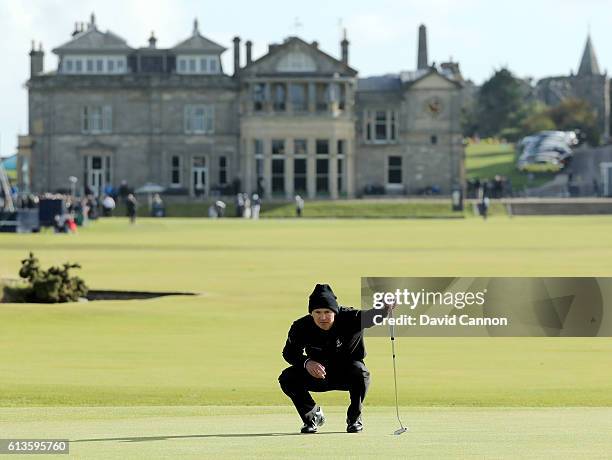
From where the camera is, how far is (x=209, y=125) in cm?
12712

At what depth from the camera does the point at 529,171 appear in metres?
170

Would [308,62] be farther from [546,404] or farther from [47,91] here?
[546,404]

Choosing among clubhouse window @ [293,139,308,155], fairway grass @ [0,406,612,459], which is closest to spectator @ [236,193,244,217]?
clubhouse window @ [293,139,308,155]

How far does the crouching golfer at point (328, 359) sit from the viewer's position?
14.5 metres

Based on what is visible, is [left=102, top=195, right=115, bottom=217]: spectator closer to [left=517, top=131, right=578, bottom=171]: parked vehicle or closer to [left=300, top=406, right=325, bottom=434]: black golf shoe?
[left=517, top=131, right=578, bottom=171]: parked vehicle

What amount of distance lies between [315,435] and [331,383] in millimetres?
426

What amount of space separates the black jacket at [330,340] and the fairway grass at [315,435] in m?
0.62

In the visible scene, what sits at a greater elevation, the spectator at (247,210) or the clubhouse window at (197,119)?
the clubhouse window at (197,119)

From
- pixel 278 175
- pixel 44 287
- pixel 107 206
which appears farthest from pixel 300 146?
pixel 44 287

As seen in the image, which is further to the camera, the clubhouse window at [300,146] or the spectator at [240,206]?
the clubhouse window at [300,146]

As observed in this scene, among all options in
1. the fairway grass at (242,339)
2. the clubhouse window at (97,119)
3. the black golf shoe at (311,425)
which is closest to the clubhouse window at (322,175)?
the clubhouse window at (97,119)

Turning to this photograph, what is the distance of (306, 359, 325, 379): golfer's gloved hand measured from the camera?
14.4 m

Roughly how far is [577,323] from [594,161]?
135506mm

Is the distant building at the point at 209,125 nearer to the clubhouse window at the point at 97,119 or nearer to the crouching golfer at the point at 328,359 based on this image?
the clubhouse window at the point at 97,119
